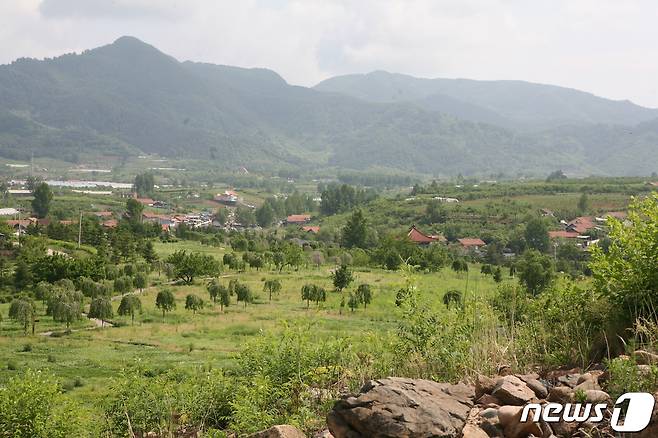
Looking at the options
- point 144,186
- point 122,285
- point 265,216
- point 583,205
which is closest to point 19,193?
point 144,186

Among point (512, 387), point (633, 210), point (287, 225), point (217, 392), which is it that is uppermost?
point (633, 210)

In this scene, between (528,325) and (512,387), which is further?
(528,325)

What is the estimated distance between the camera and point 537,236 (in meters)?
85.8

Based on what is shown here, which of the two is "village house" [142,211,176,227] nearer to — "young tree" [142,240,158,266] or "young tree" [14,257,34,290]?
"young tree" [142,240,158,266]

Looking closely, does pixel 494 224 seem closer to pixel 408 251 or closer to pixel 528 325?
pixel 408 251

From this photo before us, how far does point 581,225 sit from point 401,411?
97.8 metres

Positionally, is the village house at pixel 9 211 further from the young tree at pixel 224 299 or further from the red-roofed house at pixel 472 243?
the young tree at pixel 224 299

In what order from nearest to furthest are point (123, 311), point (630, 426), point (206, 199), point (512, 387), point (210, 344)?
point (630, 426) → point (512, 387) → point (210, 344) → point (123, 311) → point (206, 199)

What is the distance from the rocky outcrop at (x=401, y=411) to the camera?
18.3ft

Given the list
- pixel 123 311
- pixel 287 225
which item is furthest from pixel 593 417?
pixel 287 225

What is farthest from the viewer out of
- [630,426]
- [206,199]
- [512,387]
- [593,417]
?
[206,199]

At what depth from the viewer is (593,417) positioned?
5.39m

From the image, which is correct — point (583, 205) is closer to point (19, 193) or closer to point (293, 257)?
point (293, 257)

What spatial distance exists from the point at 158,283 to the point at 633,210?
159ft
